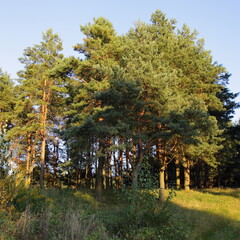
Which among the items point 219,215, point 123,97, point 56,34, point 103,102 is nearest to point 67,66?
point 103,102

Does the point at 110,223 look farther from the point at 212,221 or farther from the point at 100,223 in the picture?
the point at 212,221

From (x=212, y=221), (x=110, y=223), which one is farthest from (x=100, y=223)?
(x=212, y=221)

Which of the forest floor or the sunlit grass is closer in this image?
the forest floor

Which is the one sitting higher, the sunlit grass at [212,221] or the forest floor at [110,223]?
the forest floor at [110,223]

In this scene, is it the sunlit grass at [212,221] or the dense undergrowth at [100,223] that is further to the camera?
the sunlit grass at [212,221]

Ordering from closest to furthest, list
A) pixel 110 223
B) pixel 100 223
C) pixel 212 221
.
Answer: pixel 100 223 < pixel 110 223 < pixel 212 221

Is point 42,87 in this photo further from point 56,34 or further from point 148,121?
point 148,121

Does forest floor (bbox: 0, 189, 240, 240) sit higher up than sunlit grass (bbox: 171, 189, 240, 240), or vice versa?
forest floor (bbox: 0, 189, 240, 240)

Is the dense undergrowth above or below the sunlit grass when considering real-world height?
above

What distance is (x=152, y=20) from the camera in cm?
2534

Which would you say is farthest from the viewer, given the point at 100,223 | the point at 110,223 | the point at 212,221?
the point at 212,221

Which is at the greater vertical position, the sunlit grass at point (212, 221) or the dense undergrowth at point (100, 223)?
the dense undergrowth at point (100, 223)

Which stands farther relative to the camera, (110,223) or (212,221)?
(212,221)

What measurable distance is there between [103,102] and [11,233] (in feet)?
40.6
